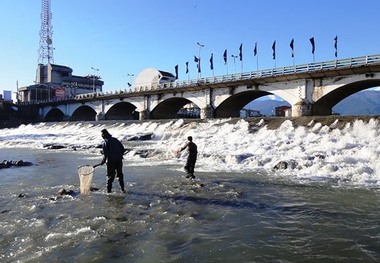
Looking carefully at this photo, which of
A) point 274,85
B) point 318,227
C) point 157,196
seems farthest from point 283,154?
point 274,85

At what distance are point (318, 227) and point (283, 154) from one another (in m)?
10.6

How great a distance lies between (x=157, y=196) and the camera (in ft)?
29.1

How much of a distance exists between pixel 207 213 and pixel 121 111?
225 feet

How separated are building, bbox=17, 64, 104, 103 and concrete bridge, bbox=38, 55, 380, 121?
37.7 metres

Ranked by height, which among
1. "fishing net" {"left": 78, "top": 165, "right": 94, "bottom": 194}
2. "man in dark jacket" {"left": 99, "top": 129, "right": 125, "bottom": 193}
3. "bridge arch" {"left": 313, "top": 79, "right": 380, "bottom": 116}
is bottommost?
"fishing net" {"left": 78, "top": 165, "right": 94, "bottom": 194}

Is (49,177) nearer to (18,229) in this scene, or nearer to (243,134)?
(18,229)

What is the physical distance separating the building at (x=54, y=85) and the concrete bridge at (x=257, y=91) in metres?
37.7

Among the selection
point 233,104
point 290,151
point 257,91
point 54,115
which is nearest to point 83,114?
point 54,115

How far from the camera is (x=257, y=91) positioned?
42875mm

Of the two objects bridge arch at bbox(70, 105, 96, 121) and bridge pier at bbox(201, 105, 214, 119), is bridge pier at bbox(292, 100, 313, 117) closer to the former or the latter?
bridge pier at bbox(201, 105, 214, 119)

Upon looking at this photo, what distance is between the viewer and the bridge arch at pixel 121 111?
68.9 meters

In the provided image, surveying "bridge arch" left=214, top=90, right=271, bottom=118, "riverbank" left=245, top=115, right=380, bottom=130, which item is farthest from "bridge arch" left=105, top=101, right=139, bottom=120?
"riverbank" left=245, top=115, right=380, bottom=130

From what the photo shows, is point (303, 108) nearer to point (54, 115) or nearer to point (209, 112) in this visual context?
point (209, 112)

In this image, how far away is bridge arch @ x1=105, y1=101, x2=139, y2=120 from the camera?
68.9m
